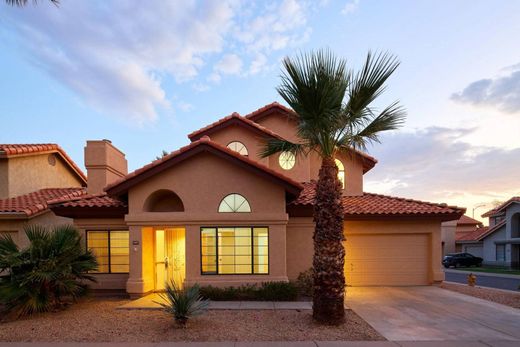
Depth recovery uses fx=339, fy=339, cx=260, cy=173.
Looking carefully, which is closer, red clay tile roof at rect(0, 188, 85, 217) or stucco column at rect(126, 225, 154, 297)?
stucco column at rect(126, 225, 154, 297)

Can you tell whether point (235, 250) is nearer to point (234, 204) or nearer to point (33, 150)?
point (234, 204)

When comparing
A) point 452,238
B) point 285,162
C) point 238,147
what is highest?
point 238,147

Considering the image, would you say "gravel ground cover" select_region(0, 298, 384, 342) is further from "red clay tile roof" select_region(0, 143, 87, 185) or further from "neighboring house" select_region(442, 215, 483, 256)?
"neighboring house" select_region(442, 215, 483, 256)

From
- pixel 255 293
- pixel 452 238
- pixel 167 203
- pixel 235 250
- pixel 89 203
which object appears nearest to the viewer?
pixel 255 293

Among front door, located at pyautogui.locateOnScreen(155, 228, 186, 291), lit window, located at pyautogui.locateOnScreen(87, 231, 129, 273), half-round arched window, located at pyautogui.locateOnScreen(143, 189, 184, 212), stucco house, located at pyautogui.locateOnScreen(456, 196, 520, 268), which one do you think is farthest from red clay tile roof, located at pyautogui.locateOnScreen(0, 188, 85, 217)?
stucco house, located at pyautogui.locateOnScreen(456, 196, 520, 268)

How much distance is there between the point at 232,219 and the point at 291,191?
223cm

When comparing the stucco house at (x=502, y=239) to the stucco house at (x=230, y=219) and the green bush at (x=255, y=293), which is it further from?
the green bush at (x=255, y=293)

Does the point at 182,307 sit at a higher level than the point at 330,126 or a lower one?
lower

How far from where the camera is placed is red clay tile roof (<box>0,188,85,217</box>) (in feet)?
46.9

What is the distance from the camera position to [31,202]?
51.1 feet

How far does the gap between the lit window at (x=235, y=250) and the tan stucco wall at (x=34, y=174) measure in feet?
37.3

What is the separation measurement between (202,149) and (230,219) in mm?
2553

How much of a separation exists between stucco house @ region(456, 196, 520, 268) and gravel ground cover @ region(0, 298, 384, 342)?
31184 millimetres

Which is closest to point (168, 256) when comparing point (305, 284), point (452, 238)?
point (305, 284)
